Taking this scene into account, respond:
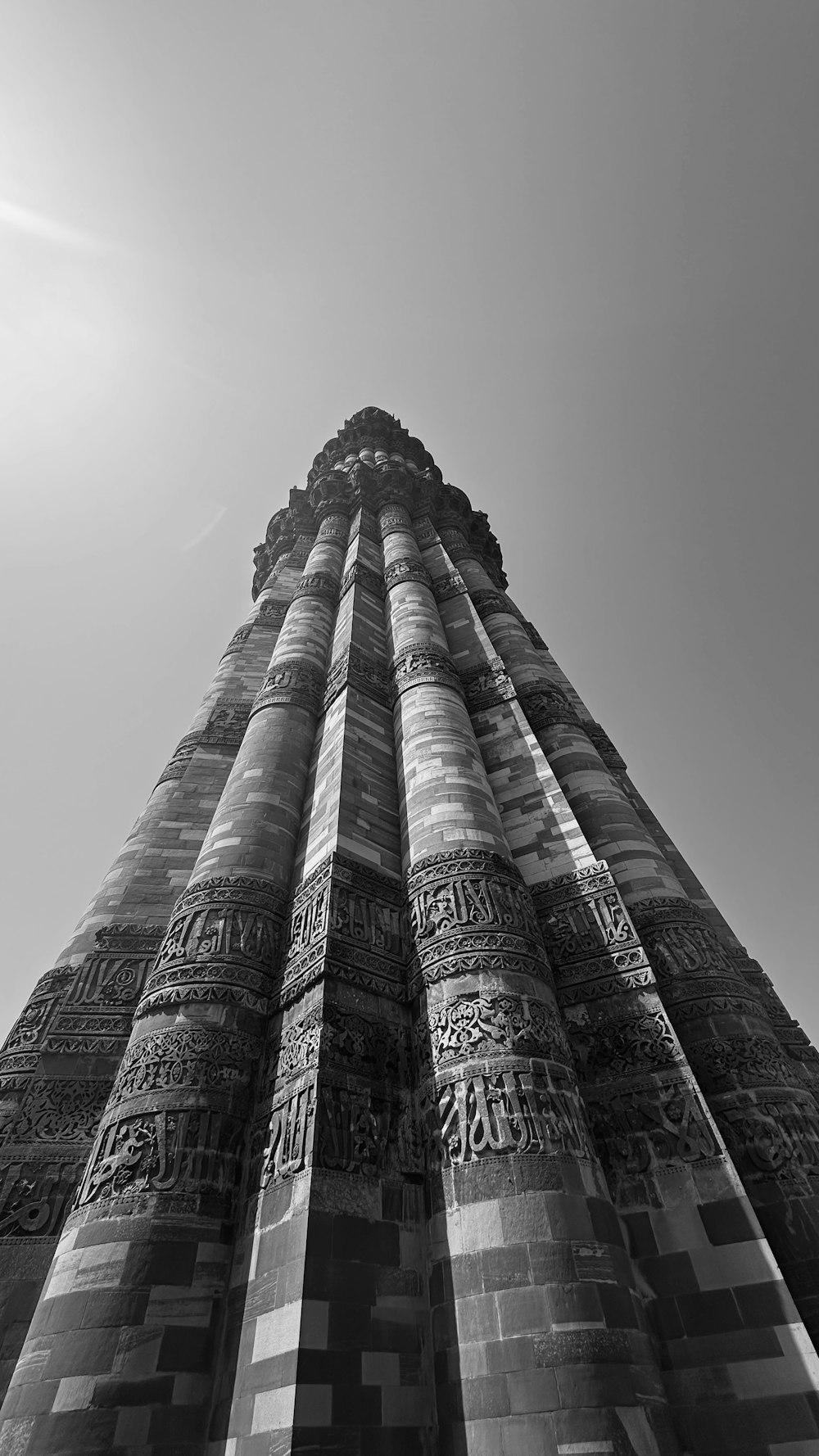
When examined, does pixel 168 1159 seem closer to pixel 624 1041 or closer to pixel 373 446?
pixel 624 1041

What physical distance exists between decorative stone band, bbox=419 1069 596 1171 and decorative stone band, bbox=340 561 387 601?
1147 cm

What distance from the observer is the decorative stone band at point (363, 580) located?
50.4 feet

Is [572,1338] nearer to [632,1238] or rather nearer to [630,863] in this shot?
[632,1238]

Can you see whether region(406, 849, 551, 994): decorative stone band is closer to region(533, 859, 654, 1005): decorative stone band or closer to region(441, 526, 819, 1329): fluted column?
region(533, 859, 654, 1005): decorative stone band

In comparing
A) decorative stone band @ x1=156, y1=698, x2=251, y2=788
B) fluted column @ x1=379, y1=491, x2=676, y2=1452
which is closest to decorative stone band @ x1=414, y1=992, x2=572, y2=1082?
fluted column @ x1=379, y1=491, x2=676, y2=1452

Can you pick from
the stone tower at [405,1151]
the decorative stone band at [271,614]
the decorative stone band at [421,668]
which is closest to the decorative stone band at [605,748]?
the decorative stone band at [421,668]

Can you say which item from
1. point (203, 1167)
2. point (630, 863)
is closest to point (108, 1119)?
point (203, 1167)

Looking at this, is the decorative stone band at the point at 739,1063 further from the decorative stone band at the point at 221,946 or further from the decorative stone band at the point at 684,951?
the decorative stone band at the point at 221,946

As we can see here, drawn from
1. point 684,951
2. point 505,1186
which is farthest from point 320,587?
point 505,1186

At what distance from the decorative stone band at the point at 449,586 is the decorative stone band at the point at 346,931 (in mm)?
10195

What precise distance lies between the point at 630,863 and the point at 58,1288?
6.56m

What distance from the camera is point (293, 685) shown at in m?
11.4

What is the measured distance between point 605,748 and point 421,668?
181 inches

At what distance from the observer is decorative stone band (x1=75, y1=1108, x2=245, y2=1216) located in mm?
4598
